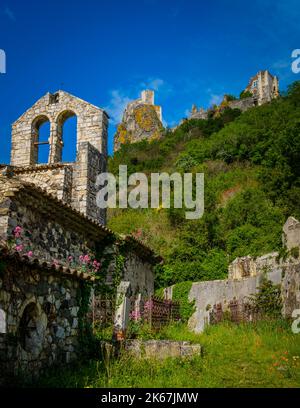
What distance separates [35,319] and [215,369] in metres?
3.85

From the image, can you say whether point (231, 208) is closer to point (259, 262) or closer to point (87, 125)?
point (259, 262)

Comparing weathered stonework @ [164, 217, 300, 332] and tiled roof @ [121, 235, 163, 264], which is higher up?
tiled roof @ [121, 235, 163, 264]

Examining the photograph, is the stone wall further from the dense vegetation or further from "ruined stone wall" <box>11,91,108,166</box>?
the dense vegetation

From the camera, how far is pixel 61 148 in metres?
→ 16.2

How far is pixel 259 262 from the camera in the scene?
62.4 ft

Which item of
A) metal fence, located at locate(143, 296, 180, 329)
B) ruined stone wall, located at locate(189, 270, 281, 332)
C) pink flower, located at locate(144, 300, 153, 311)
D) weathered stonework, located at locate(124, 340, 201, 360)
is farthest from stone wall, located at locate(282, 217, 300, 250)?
weathered stonework, located at locate(124, 340, 201, 360)

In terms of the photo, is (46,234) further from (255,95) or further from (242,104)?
(255,95)

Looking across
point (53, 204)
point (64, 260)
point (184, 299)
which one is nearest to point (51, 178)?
point (64, 260)

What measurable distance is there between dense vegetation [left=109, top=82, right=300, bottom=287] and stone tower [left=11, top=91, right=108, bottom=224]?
40.9 feet

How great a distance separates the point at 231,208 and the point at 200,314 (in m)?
12.0

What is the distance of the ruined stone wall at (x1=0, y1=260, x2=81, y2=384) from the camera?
6000mm

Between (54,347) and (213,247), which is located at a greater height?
(213,247)

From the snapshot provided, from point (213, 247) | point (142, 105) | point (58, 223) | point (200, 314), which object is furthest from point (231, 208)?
point (142, 105)

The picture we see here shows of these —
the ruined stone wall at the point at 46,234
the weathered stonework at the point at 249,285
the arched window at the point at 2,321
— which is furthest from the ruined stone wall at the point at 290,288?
the arched window at the point at 2,321
